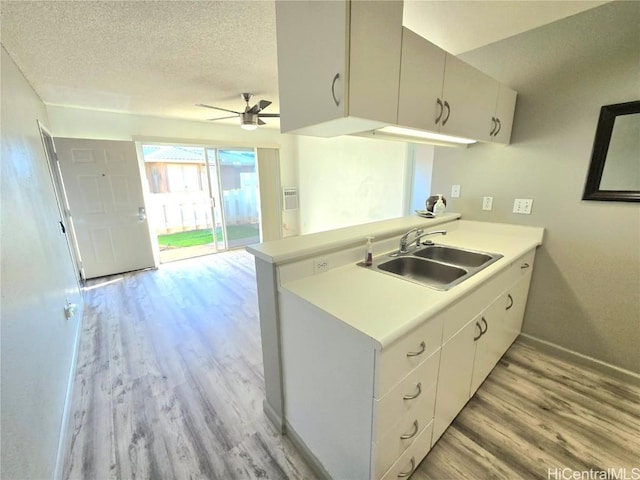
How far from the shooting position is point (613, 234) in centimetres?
178

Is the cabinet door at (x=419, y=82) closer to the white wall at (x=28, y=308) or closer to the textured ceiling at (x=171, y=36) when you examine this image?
the textured ceiling at (x=171, y=36)

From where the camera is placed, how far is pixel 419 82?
1267mm

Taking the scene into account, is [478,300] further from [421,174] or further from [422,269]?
[421,174]

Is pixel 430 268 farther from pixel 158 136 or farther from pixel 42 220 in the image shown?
pixel 158 136

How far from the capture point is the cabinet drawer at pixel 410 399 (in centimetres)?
96

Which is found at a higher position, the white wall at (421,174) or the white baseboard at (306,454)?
the white wall at (421,174)

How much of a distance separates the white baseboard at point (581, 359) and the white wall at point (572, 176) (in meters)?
0.04

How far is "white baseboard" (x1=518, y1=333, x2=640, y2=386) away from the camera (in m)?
1.83

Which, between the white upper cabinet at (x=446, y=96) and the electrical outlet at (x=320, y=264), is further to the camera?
the electrical outlet at (x=320, y=264)

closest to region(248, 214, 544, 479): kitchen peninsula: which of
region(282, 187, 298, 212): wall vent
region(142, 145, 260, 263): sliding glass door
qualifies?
region(142, 145, 260, 263): sliding glass door

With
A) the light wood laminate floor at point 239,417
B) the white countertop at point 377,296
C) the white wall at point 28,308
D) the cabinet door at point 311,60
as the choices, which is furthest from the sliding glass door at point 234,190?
the white countertop at point 377,296

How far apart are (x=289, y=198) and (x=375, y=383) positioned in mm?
5273

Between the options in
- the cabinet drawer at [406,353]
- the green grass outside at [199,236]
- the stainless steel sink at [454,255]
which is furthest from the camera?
the green grass outside at [199,236]

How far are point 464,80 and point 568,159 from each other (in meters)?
1.05
